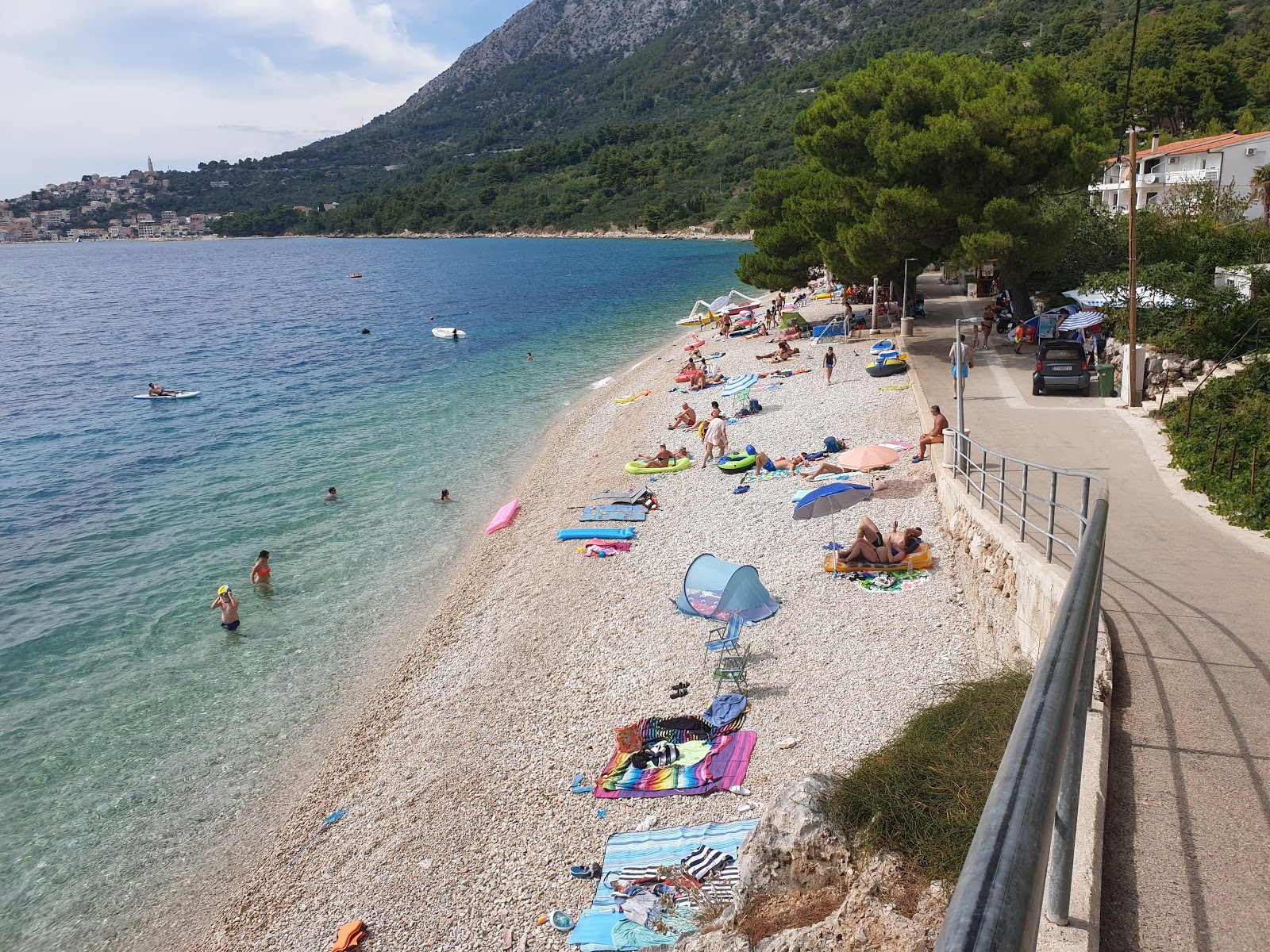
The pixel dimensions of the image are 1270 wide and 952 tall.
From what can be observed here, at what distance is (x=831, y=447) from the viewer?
19547mm

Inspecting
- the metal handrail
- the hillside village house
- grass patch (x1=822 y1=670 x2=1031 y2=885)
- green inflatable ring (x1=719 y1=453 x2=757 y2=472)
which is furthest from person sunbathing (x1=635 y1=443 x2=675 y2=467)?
the hillside village house

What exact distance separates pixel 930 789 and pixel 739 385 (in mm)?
22518

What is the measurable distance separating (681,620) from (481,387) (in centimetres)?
2584

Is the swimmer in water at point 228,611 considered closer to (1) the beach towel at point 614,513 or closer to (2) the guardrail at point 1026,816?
(1) the beach towel at point 614,513

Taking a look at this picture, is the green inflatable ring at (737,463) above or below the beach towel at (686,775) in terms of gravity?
above

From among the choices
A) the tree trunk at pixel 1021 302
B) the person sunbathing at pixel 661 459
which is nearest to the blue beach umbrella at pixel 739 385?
the person sunbathing at pixel 661 459

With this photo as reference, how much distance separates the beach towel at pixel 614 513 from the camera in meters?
18.8

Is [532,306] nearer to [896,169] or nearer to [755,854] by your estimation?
[896,169]

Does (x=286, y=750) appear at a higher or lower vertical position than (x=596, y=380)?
lower

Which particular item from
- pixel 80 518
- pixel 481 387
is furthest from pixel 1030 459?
pixel 481 387

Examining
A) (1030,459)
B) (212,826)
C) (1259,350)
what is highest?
(1259,350)

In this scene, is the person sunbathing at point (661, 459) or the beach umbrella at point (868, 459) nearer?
the beach umbrella at point (868, 459)

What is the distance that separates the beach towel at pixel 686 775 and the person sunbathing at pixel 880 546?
4.36 m

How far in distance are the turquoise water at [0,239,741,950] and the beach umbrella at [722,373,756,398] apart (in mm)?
6558
